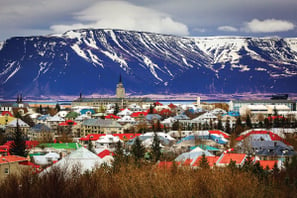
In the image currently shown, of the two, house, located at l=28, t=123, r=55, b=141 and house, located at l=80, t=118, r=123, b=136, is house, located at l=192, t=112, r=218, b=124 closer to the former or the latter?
house, located at l=80, t=118, r=123, b=136

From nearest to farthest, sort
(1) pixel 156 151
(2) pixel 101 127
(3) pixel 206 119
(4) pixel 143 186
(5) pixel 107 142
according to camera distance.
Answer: (4) pixel 143 186
(1) pixel 156 151
(5) pixel 107 142
(2) pixel 101 127
(3) pixel 206 119

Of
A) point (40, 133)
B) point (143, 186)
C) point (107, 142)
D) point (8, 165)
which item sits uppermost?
point (143, 186)

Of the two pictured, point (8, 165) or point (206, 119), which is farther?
point (206, 119)

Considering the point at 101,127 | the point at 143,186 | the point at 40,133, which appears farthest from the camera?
the point at 101,127

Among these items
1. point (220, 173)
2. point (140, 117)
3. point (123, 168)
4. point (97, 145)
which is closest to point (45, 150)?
point (97, 145)

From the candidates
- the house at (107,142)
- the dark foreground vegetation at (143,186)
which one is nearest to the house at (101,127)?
the house at (107,142)

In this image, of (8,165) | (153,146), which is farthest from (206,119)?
(8,165)

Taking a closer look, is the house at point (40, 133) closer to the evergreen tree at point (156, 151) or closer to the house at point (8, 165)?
the evergreen tree at point (156, 151)

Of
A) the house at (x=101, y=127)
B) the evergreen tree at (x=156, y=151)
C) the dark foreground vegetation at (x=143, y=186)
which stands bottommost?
the house at (x=101, y=127)

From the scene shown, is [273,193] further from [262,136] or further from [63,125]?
[63,125]

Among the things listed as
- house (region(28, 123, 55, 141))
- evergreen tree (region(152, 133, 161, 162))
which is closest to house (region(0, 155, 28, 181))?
evergreen tree (region(152, 133, 161, 162))

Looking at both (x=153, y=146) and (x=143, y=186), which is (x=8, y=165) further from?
(x=143, y=186)

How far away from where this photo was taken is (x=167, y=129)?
220 feet

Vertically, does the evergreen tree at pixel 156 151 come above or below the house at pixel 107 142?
above
